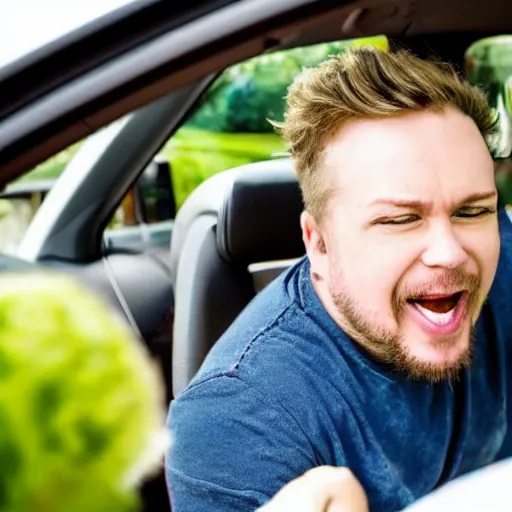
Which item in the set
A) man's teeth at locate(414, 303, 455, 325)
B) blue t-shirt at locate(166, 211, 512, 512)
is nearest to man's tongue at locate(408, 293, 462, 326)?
man's teeth at locate(414, 303, 455, 325)

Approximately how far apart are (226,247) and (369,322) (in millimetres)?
480

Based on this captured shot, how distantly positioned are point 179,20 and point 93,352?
345 mm

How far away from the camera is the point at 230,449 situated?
946mm

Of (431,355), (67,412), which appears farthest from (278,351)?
(67,412)

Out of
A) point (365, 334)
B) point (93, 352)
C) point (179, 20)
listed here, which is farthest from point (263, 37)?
point (365, 334)

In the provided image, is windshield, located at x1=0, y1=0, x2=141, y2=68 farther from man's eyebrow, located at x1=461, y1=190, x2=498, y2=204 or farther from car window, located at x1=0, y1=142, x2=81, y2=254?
man's eyebrow, located at x1=461, y1=190, x2=498, y2=204

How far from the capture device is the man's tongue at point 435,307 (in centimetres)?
97

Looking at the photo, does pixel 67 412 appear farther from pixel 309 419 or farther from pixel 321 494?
pixel 309 419

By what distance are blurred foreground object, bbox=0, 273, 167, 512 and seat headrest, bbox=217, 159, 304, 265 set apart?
92 cm

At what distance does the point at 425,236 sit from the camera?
0.93 m

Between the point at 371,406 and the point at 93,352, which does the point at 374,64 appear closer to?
the point at 371,406

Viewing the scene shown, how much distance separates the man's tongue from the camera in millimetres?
972

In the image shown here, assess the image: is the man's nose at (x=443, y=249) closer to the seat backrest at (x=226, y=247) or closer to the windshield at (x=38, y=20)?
the seat backrest at (x=226, y=247)

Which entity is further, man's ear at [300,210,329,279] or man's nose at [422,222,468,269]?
man's ear at [300,210,329,279]
